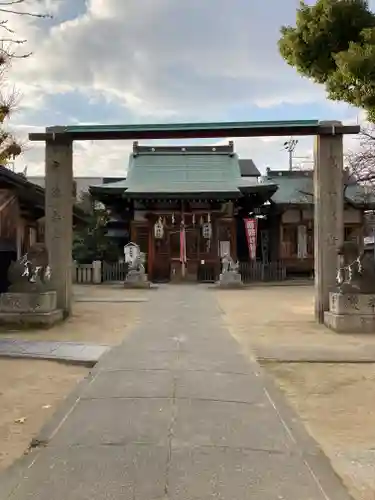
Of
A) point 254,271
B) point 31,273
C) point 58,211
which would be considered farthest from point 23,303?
point 254,271

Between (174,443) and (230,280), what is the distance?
71.2ft

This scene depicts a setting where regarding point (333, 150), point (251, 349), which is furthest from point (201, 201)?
point (251, 349)

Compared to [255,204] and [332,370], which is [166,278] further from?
[332,370]

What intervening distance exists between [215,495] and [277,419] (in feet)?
6.22

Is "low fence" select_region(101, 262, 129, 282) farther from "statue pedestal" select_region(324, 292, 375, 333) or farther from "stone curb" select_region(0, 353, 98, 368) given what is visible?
"stone curb" select_region(0, 353, 98, 368)

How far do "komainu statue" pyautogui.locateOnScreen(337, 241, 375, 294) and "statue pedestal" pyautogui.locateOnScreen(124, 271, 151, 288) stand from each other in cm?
1409

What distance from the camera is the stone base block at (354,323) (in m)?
11.6

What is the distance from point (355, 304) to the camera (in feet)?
38.9

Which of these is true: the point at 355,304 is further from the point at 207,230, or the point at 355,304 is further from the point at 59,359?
the point at 207,230

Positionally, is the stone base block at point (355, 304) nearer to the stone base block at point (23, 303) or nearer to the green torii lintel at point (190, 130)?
the green torii lintel at point (190, 130)

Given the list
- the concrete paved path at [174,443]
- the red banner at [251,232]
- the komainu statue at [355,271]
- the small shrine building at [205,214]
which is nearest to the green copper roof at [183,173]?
the small shrine building at [205,214]

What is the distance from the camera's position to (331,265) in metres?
13.2

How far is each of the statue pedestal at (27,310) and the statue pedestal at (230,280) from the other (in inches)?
562

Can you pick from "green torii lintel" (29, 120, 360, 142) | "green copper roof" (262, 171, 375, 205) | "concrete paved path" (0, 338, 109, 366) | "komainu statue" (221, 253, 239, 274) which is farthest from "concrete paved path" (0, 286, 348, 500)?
"green copper roof" (262, 171, 375, 205)
